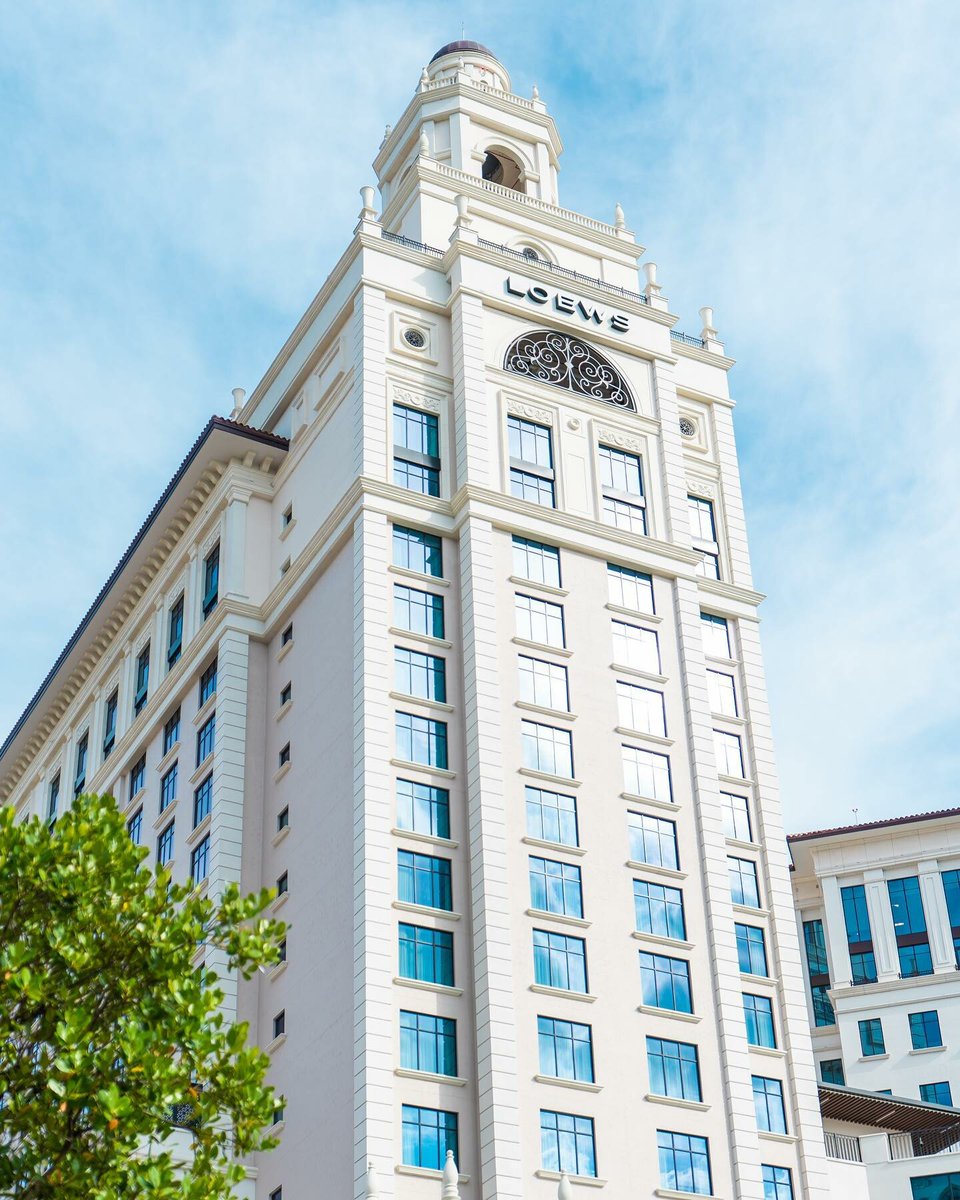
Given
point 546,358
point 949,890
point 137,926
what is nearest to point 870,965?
point 949,890

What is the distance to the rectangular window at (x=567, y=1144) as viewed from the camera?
42688mm

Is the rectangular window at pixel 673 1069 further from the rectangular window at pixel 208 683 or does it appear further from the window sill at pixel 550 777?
the rectangular window at pixel 208 683

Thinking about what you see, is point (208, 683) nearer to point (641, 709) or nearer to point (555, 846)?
point (641, 709)

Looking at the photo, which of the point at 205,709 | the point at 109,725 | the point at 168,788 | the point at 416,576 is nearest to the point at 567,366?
the point at 416,576

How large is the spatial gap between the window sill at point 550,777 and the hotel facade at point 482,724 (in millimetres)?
106

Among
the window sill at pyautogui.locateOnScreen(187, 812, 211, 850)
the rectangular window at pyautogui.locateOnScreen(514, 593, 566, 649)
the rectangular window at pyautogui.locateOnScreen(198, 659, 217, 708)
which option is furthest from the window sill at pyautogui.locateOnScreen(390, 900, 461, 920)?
the rectangular window at pyautogui.locateOnScreen(198, 659, 217, 708)

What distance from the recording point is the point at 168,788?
5688cm

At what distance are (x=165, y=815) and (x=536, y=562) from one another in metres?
14.0

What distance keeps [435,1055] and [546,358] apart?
881 inches

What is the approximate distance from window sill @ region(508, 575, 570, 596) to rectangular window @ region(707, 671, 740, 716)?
19.0ft

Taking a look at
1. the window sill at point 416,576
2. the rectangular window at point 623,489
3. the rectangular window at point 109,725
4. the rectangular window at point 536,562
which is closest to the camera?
the window sill at point 416,576

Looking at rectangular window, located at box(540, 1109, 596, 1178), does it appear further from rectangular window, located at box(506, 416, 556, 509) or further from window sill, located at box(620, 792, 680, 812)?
rectangular window, located at box(506, 416, 556, 509)

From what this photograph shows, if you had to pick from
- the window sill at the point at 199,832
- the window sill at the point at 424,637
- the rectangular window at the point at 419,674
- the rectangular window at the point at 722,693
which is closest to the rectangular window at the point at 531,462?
the window sill at the point at 424,637

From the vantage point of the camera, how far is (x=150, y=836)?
57.1 metres
